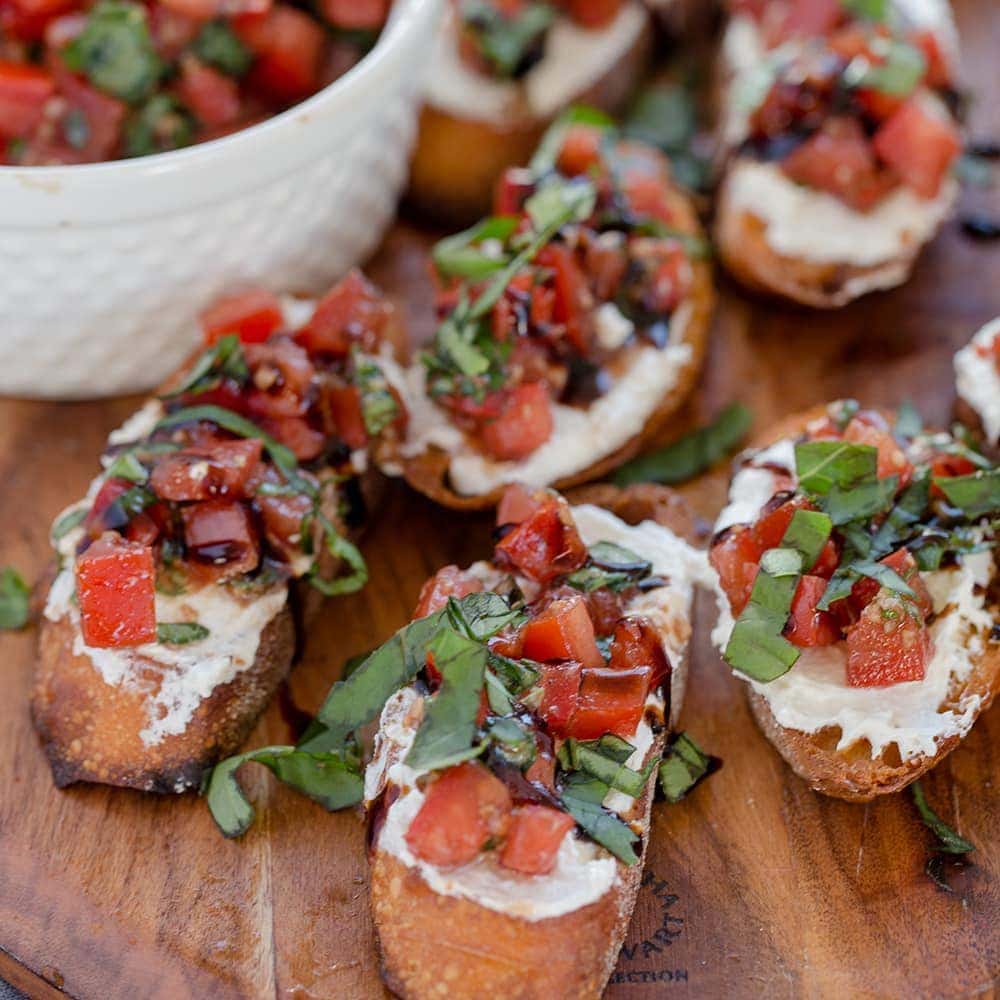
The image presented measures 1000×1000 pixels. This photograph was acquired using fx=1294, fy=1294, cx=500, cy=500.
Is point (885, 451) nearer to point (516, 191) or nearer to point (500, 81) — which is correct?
point (516, 191)

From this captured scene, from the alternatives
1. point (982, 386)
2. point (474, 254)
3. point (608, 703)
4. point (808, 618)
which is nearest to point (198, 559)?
point (608, 703)

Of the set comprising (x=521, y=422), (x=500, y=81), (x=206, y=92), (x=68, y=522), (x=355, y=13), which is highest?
(x=355, y=13)

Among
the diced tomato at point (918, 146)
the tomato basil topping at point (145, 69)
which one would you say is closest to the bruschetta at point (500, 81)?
the tomato basil topping at point (145, 69)

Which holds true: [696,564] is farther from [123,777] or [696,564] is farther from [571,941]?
[123,777]

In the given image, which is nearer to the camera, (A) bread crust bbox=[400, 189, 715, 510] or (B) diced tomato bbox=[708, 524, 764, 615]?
(B) diced tomato bbox=[708, 524, 764, 615]

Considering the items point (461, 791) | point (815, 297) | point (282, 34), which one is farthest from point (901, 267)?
point (461, 791)

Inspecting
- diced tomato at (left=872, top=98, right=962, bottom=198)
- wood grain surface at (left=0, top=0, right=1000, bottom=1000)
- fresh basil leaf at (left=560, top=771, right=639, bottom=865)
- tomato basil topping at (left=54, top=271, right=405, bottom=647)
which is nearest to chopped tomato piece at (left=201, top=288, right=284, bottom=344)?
tomato basil topping at (left=54, top=271, right=405, bottom=647)

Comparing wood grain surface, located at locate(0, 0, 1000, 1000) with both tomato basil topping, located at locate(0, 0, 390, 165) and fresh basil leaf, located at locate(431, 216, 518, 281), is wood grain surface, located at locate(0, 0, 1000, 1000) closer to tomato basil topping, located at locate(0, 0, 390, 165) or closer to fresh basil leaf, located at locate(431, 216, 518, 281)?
fresh basil leaf, located at locate(431, 216, 518, 281)
